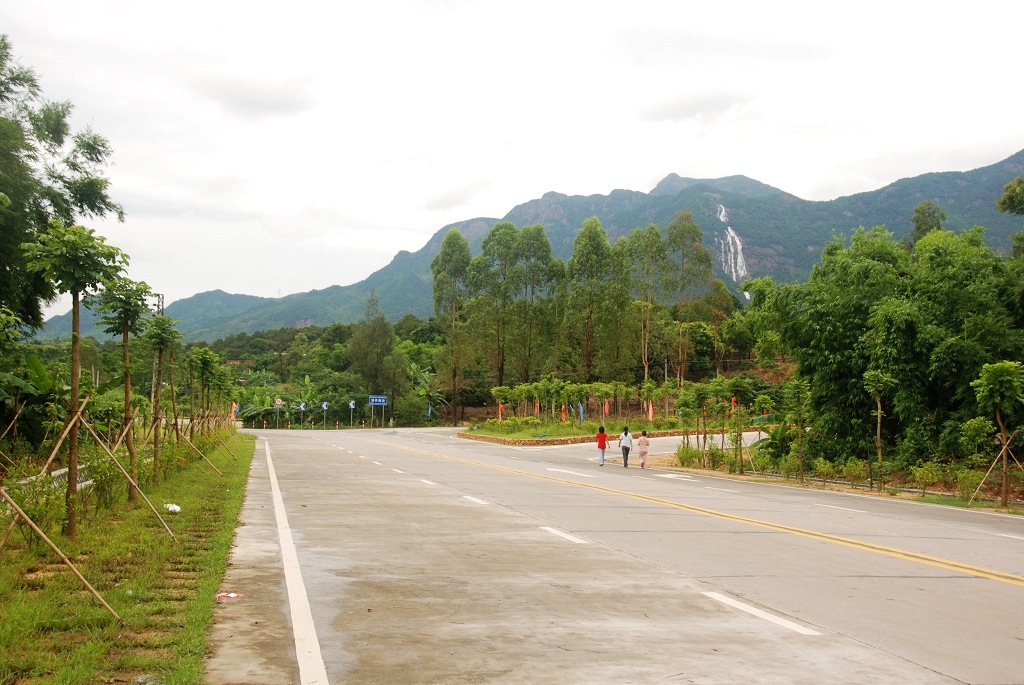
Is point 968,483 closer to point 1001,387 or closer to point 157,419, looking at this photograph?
point 1001,387

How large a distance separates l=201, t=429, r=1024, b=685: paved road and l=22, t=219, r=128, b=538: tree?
2.40 metres

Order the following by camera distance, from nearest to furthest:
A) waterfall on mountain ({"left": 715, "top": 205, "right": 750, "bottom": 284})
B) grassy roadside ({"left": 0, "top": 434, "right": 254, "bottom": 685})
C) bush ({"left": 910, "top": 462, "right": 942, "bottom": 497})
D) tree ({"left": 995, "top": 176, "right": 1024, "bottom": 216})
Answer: grassy roadside ({"left": 0, "top": 434, "right": 254, "bottom": 685}), bush ({"left": 910, "top": 462, "right": 942, "bottom": 497}), tree ({"left": 995, "top": 176, "right": 1024, "bottom": 216}), waterfall on mountain ({"left": 715, "top": 205, "right": 750, "bottom": 284})

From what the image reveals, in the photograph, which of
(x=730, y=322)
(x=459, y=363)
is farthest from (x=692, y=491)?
(x=730, y=322)

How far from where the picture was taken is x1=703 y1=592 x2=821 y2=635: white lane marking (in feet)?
22.6

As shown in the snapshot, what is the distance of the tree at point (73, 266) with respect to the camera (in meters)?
10.3

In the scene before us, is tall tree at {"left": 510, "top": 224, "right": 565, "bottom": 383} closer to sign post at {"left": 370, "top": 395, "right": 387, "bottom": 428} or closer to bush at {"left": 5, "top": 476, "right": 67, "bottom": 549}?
sign post at {"left": 370, "top": 395, "right": 387, "bottom": 428}

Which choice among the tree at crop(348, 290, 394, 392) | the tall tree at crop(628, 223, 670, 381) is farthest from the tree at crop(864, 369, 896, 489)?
the tree at crop(348, 290, 394, 392)

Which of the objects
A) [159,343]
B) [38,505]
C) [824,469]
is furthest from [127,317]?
[824,469]

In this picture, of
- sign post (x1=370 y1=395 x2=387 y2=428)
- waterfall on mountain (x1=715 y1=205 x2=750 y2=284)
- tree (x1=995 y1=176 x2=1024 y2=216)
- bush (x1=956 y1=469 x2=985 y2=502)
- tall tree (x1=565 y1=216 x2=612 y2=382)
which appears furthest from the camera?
waterfall on mountain (x1=715 y1=205 x2=750 y2=284)

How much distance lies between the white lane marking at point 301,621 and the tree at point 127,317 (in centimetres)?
491

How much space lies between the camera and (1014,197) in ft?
93.0

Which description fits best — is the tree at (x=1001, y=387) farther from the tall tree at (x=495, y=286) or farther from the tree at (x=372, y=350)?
the tree at (x=372, y=350)

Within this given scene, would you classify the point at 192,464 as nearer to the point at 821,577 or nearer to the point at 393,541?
the point at 393,541

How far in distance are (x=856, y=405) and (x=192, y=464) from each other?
2047 centimetres
